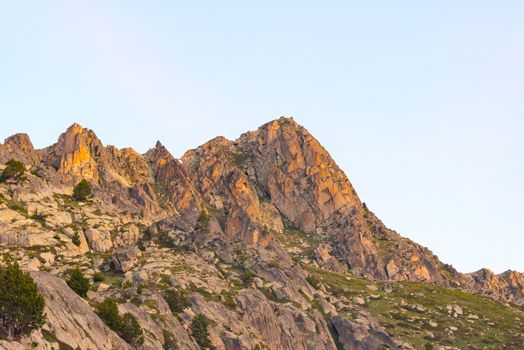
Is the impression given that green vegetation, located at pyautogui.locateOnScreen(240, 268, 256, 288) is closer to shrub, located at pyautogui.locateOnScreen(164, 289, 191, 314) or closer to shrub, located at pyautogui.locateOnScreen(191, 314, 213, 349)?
shrub, located at pyautogui.locateOnScreen(164, 289, 191, 314)

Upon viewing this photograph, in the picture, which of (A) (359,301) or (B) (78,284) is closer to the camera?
(B) (78,284)

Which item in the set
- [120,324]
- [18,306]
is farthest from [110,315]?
[18,306]

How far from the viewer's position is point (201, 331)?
10031 centimetres

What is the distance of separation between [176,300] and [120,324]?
2775 cm

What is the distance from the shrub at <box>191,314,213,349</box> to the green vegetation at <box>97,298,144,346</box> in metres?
19.0

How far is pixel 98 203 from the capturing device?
165 m

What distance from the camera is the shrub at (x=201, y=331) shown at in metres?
98.4

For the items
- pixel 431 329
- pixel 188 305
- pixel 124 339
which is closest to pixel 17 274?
pixel 124 339

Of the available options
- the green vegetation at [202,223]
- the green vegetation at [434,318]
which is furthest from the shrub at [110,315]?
the green vegetation at [202,223]

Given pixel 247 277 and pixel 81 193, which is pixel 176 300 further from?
pixel 81 193

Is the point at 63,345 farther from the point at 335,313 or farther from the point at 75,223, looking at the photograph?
the point at 335,313

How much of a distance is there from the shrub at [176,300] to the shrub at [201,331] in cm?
377

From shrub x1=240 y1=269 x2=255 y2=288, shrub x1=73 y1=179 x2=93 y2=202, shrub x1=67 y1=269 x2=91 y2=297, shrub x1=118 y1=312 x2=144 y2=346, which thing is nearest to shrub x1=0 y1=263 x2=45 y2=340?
shrub x1=118 y1=312 x2=144 y2=346

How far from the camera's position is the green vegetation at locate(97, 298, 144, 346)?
79188mm
